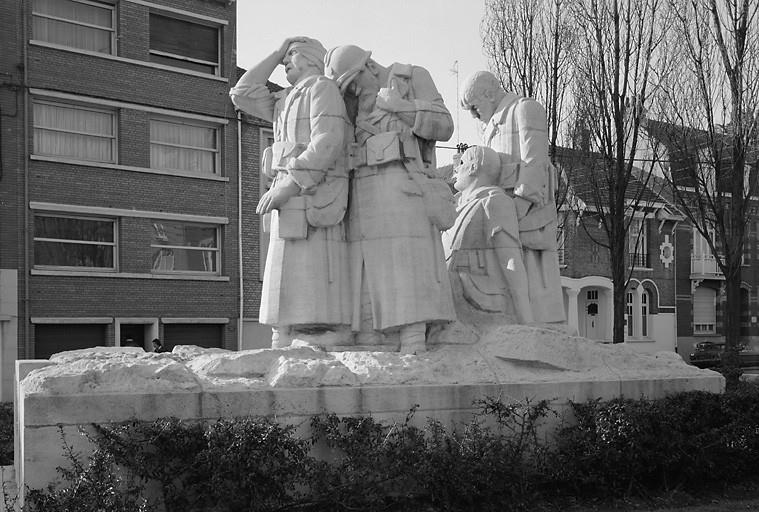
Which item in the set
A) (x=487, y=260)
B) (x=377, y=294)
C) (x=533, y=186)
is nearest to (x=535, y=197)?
(x=533, y=186)

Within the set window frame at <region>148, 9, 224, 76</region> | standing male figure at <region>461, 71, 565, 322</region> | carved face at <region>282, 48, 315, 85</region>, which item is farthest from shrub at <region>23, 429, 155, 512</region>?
window frame at <region>148, 9, 224, 76</region>

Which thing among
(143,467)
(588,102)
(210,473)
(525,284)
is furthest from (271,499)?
(588,102)

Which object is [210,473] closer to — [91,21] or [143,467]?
[143,467]

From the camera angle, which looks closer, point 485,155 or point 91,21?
point 485,155

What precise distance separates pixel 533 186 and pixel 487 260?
3.36 ft

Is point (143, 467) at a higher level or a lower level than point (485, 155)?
lower

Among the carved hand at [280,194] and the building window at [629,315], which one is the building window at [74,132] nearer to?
the carved hand at [280,194]

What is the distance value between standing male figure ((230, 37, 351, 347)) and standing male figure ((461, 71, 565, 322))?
2.39 meters

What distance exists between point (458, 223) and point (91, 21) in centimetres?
1809

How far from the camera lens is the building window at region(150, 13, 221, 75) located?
88.4ft

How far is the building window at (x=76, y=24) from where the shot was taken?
25.2 metres

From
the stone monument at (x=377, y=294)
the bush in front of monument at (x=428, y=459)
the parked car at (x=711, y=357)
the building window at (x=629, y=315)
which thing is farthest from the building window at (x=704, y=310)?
the bush in front of monument at (x=428, y=459)

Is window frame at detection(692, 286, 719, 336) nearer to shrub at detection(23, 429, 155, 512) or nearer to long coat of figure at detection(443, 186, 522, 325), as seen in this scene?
long coat of figure at detection(443, 186, 522, 325)

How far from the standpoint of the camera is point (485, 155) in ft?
36.5
